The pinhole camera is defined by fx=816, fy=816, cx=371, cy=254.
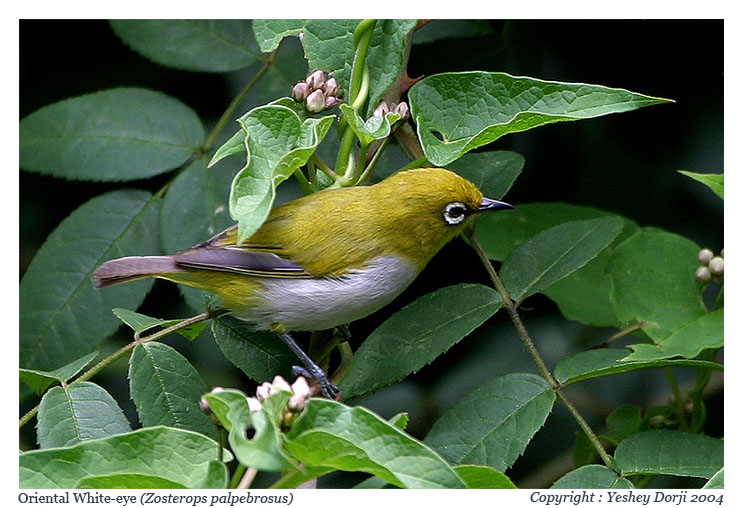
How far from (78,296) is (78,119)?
1.72ft

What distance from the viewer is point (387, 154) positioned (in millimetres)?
2344

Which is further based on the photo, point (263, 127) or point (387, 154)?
point (387, 154)

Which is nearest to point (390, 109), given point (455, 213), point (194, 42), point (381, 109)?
point (381, 109)

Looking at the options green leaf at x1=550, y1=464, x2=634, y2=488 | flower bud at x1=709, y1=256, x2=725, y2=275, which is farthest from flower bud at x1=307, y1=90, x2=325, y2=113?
flower bud at x1=709, y1=256, x2=725, y2=275

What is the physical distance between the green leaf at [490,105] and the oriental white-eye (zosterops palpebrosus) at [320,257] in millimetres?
193

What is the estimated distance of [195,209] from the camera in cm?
224

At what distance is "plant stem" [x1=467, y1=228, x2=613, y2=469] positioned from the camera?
178 cm

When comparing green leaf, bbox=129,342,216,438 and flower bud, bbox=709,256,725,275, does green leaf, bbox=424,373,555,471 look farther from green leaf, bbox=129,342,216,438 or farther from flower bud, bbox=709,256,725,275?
flower bud, bbox=709,256,725,275

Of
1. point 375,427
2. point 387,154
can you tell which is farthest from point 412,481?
point 387,154

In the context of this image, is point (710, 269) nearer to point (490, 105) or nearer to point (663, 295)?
point (663, 295)

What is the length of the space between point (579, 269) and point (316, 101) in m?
1.00

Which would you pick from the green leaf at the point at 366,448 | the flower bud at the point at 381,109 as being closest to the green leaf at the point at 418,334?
the flower bud at the point at 381,109
